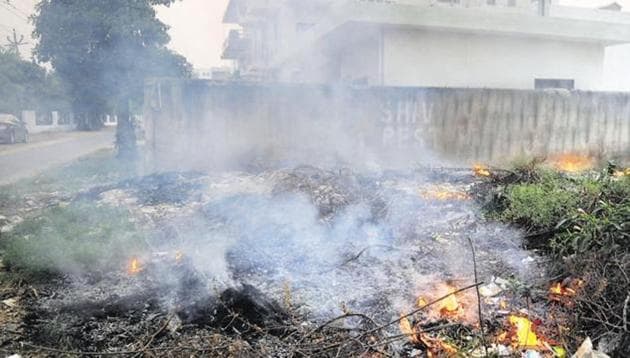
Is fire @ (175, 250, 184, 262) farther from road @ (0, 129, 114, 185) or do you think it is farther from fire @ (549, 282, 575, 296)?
road @ (0, 129, 114, 185)

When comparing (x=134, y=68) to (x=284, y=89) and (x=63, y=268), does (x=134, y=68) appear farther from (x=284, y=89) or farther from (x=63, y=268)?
(x=63, y=268)

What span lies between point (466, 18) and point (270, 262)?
358 inches

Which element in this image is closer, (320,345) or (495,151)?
(320,345)

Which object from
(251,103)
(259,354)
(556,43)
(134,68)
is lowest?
(259,354)

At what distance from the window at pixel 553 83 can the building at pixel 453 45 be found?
0.09 feet

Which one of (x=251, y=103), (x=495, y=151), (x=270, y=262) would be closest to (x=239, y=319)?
(x=270, y=262)

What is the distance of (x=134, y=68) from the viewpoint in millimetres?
10273

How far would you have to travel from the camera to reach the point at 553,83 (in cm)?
1244

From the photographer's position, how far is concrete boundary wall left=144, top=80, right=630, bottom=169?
25.8ft

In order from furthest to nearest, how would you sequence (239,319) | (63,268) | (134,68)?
(134,68)
(63,268)
(239,319)

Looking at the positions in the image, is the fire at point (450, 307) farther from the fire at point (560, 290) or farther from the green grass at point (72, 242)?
the green grass at point (72, 242)

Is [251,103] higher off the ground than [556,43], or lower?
lower

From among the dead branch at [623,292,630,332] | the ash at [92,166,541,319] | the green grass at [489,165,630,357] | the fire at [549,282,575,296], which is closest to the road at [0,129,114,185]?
the ash at [92,166,541,319]

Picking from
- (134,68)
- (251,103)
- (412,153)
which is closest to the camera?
(251,103)
